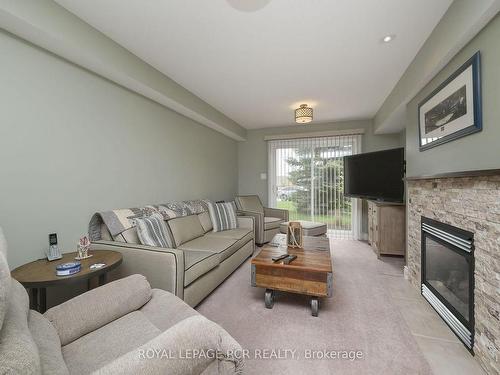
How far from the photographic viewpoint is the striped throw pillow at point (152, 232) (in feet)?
6.66

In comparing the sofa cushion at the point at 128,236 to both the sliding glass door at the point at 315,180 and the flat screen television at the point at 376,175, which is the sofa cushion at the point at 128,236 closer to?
the flat screen television at the point at 376,175

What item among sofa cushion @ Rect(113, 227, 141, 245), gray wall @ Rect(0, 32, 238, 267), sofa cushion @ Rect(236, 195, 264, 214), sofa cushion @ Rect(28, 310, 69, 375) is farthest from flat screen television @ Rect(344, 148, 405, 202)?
sofa cushion @ Rect(28, 310, 69, 375)

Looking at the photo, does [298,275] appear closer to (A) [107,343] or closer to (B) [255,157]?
(A) [107,343]

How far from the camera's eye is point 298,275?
1958mm

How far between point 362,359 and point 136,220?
207 centimetres

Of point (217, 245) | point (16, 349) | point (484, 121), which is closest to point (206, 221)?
point (217, 245)

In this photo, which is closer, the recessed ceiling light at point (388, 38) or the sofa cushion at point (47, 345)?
the sofa cushion at point (47, 345)

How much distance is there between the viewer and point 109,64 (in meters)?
1.94

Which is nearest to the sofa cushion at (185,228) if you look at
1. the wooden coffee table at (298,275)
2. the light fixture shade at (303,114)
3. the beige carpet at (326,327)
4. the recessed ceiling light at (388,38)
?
the beige carpet at (326,327)

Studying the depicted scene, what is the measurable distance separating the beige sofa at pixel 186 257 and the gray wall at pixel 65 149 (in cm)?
41

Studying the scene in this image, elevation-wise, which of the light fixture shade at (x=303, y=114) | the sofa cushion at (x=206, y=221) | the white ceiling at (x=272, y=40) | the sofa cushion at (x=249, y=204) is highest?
the white ceiling at (x=272, y=40)

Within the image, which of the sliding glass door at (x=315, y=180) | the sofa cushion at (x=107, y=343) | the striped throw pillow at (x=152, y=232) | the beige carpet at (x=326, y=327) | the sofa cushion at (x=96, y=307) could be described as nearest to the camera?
the sofa cushion at (x=107, y=343)

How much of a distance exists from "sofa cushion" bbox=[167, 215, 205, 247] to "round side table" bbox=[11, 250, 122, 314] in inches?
30.8

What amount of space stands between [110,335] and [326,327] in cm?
151
